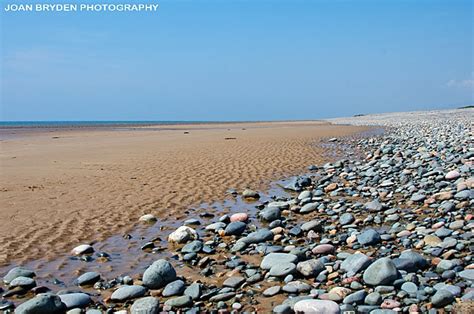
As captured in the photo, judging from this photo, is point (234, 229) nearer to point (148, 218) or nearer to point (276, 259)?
point (276, 259)

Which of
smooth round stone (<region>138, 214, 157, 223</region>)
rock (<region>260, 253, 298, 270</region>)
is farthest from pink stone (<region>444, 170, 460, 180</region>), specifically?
smooth round stone (<region>138, 214, 157, 223</region>)

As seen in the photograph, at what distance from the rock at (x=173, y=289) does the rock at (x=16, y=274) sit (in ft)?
5.10

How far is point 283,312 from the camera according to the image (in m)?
3.52

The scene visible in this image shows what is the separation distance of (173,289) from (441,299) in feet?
7.55

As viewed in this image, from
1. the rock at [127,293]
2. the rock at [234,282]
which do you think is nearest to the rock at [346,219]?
the rock at [234,282]

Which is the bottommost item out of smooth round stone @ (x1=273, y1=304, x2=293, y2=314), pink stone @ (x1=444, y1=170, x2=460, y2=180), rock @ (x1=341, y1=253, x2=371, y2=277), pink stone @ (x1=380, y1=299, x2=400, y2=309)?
smooth round stone @ (x1=273, y1=304, x2=293, y2=314)

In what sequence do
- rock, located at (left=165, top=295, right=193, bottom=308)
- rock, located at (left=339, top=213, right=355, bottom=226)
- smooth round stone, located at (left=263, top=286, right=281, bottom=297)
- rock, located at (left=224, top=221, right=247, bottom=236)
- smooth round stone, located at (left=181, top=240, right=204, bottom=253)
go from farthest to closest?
rock, located at (left=339, top=213, right=355, bottom=226)
rock, located at (left=224, top=221, right=247, bottom=236)
smooth round stone, located at (left=181, top=240, right=204, bottom=253)
smooth round stone, located at (left=263, top=286, right=281, bottom=297)
rock, located at (left=165, top=295, right=193, bottom=308)

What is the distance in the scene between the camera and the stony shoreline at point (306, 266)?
368cm

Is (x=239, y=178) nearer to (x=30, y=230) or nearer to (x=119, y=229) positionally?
(x=119, y=229)

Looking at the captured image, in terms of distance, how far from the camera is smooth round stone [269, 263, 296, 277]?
14.1ft

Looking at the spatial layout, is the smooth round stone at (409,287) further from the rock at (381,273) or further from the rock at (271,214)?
the rock at (271,214)

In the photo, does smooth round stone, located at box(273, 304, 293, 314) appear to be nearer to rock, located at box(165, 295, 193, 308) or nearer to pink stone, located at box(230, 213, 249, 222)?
rock, located at box(165, 295, 193, 308)

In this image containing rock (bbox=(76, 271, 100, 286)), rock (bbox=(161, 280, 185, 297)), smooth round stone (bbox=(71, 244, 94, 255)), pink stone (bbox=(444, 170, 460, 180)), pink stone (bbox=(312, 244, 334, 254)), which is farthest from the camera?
pink stone (bbox=(444, 170, 460, 180))

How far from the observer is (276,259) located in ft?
15.0
